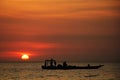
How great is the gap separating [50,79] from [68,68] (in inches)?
1460

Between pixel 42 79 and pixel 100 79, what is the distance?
10009mm

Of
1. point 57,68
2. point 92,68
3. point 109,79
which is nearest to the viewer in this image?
point 109,79

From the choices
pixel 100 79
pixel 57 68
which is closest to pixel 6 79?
pixel 100 79

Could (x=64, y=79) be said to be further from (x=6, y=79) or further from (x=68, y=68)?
(x=68, y=68)

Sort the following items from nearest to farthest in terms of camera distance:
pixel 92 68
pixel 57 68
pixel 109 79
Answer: pixel 109 79, pixel 57 68, pixel 92 68

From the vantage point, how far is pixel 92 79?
65250mm

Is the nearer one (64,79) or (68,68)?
(64,79)

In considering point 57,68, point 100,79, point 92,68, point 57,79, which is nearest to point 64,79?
point 57,79

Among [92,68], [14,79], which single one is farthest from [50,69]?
[14,79]

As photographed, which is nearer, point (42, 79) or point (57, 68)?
point (42, 79)

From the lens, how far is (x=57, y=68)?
332 feet

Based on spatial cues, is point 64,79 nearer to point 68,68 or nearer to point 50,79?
point 50,79

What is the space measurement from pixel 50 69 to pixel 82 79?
39120mm

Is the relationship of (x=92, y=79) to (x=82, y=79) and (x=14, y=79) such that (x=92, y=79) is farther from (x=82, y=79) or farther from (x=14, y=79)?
(x=14, y=79)
